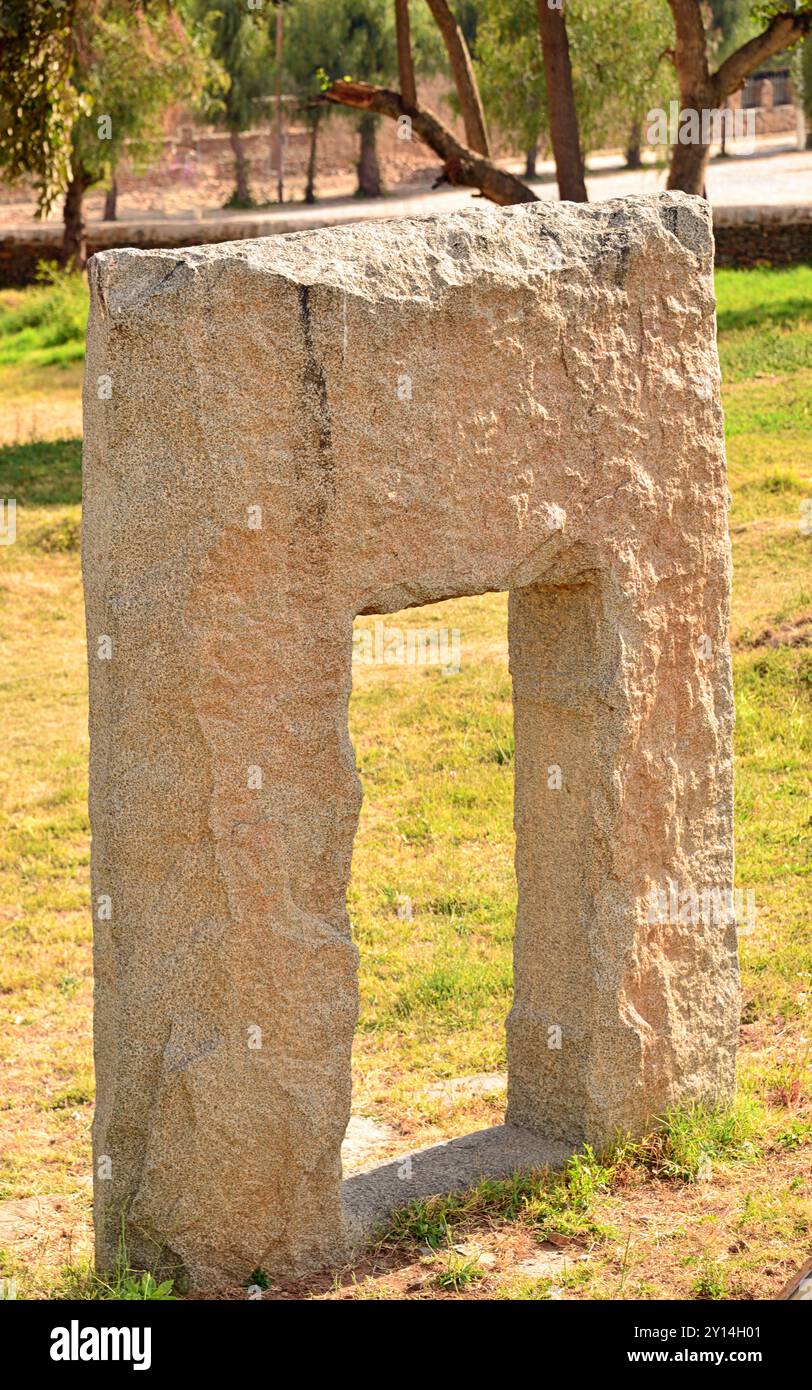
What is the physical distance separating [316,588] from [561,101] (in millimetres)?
A: 10265

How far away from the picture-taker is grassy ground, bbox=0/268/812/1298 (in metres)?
4.42

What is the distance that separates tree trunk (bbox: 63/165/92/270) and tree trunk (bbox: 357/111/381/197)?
1098 cm

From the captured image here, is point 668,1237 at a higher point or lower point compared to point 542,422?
lower

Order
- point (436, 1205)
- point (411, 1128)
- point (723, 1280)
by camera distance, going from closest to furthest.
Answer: point (723, 1280) < point (436, 1205) < point (411, 1128)

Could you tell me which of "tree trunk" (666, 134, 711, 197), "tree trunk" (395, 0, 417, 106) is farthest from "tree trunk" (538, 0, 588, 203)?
"tree trunk" (395, 0, 417, 106)

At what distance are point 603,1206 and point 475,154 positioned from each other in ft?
33.9

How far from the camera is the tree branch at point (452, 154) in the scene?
1270cm

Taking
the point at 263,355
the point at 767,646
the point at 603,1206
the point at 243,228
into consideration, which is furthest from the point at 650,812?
the point at 243,228

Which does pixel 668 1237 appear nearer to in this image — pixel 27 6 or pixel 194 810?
pixel 194 810

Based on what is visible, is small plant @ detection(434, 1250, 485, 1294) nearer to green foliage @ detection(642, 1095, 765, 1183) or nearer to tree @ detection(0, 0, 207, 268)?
green foliage @ detection(642, 1095, 765, 1183)

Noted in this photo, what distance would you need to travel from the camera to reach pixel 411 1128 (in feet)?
17.6

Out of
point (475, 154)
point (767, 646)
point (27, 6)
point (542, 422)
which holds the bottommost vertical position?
point (767, 646)

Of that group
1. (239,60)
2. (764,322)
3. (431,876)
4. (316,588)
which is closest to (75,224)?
(239,60)

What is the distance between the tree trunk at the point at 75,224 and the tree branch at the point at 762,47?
1106 cm
